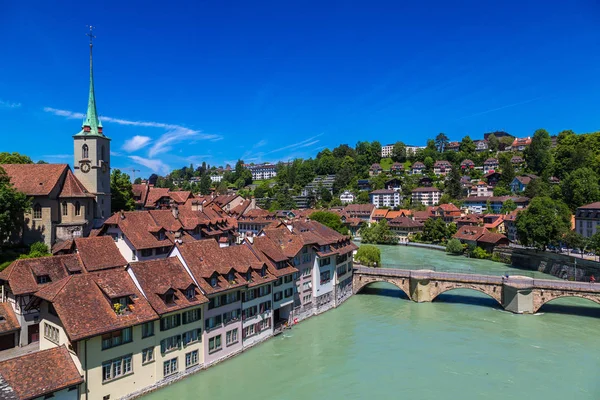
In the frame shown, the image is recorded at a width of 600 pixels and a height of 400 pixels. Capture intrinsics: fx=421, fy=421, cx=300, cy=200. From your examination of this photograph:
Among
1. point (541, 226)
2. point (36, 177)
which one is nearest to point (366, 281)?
point (541, 226)

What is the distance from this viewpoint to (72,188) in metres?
44.5

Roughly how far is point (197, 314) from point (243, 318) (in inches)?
196

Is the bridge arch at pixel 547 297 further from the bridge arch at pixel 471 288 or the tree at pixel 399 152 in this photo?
the tree at pixel 399 152

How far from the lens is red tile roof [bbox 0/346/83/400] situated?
20188mm

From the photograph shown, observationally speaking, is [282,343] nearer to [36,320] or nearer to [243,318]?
[243,318]

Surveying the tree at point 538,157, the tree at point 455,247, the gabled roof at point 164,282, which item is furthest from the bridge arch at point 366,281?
the tree at point 538,157

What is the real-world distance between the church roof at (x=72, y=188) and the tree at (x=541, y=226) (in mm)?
63857

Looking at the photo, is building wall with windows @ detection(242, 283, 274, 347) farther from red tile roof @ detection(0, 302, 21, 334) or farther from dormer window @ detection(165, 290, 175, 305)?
red tile roof @ detection(0, 302, 21, 334)

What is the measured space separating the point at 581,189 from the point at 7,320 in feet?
312

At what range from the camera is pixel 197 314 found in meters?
28.5

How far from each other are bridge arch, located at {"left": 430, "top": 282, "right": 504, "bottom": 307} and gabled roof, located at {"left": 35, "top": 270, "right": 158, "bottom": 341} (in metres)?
32.2

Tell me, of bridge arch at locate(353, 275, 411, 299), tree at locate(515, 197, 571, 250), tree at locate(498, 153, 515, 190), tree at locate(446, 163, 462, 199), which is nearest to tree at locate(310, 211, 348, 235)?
bridge arch at locate(353, 275, 411, 299)

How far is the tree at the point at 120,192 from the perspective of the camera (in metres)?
59.3

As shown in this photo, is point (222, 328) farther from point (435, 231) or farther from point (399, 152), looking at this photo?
point (399, 152)
